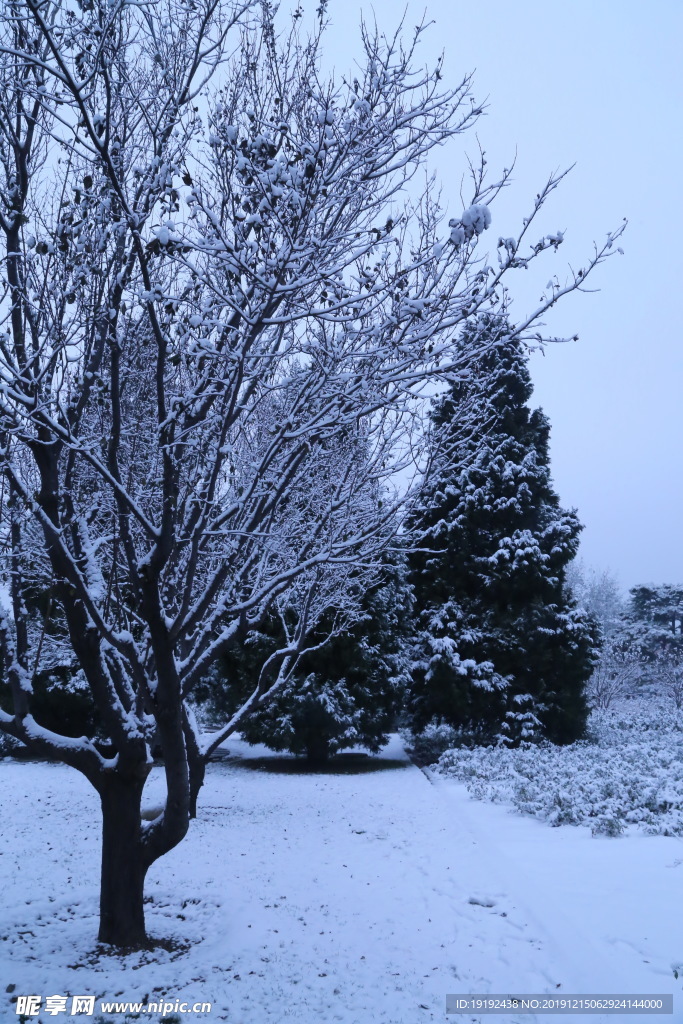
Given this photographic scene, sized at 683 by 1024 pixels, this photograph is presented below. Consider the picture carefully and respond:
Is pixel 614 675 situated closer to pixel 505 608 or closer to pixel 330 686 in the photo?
pixel 505 608

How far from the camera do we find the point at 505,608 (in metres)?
16.5

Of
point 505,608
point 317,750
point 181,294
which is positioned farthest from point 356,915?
point 505,608

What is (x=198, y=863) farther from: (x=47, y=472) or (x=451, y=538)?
(x=451, y=538)

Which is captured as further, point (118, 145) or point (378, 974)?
point (378, 974)

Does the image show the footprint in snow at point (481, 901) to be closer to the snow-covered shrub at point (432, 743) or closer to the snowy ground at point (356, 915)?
the snowy ground at point (356, 915)

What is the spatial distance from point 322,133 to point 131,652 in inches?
131

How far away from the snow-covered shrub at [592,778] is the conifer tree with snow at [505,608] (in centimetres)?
105

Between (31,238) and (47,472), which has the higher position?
(31,238)


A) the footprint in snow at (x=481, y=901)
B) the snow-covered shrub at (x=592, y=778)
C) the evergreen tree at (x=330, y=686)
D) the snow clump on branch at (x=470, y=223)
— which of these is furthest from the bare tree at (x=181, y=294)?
the evergreen tree at (x=330, y=686)

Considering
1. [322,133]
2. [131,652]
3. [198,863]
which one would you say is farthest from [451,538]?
[322,133]

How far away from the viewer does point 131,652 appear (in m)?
4.87

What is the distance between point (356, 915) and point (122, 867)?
192 centimetres

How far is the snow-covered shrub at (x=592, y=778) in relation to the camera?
801cm

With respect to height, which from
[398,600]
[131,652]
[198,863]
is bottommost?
[198,863]
